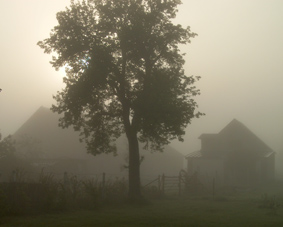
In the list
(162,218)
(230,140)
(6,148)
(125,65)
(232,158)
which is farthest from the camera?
(230,140)

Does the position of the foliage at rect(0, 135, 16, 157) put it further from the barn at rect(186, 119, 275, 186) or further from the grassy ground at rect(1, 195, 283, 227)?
the grassy ground at rect(1, 195, 283, 227)

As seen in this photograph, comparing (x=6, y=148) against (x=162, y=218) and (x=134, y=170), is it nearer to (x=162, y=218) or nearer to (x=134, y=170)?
(x=134, y=170)

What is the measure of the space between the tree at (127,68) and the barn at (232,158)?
28.5 metres

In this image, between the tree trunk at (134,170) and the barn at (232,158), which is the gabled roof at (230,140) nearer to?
the barn at (232,158)

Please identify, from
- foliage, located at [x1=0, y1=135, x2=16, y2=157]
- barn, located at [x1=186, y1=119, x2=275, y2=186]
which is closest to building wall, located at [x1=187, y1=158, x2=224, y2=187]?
barn, located at [x1=186, y1=119, x2=275, y2=186]

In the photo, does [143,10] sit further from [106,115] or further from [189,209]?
[189,209]

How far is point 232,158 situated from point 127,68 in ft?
119

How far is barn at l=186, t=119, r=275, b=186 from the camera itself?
62062 mm

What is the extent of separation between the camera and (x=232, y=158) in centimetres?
6294

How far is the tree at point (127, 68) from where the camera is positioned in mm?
29703

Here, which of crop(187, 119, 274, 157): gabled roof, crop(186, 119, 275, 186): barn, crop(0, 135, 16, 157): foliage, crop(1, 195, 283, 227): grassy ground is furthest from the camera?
crop(187, 119, 274, 157): gabled roof

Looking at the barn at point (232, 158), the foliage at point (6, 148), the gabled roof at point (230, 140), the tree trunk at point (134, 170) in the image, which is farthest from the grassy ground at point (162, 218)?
the gabled roof at point (230, 140)

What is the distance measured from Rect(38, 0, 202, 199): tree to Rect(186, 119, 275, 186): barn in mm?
28520

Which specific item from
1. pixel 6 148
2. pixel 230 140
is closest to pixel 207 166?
pixel 230 140
